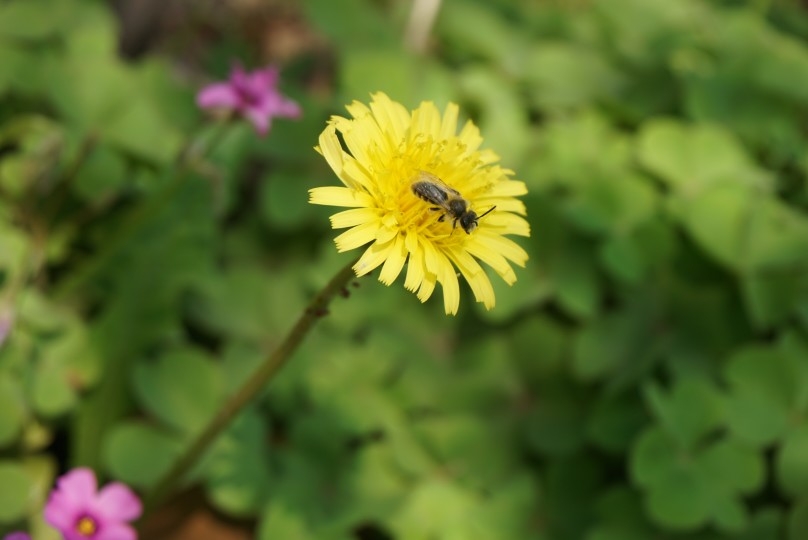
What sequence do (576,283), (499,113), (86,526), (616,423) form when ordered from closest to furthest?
(86,526)
(616,423)
(576,283)
(499,113)

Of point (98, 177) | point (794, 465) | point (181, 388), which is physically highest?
point (794, 465)

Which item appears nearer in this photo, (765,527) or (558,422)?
(765,527)

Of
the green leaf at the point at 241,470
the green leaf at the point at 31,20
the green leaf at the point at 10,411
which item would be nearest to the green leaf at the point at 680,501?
the green leaf at the point at 241,470

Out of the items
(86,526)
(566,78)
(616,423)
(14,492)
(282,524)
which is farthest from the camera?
(566,78)

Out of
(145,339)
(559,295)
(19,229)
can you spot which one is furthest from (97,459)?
(559,295)

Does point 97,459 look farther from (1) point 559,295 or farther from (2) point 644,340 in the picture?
(2) point 644,340

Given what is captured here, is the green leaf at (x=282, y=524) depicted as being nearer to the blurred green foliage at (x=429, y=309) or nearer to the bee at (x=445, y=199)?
the blurred green foliage at (x=429, y=309)

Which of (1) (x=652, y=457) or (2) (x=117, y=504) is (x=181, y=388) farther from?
(1) (x=652, y=457)

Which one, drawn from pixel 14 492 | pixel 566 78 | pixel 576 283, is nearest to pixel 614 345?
pixel 576 283
